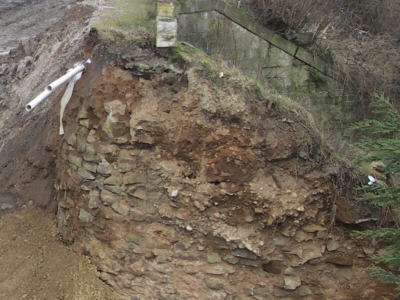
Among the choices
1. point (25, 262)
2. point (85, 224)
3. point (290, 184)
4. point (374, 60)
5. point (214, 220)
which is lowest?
point (25, 262)

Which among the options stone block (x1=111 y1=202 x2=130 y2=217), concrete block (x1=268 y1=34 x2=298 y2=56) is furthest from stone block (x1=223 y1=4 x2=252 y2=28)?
stone block (x1=111 y1=202 x2=130 y2=217)

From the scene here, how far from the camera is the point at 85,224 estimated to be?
4824mm

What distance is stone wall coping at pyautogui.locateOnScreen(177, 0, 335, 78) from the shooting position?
5551 millimetres

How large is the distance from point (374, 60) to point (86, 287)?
4858mm

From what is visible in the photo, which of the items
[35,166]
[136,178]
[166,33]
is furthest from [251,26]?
[35,166]

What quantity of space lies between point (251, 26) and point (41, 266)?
394 cm

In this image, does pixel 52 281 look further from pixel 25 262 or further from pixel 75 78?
pixel 75 78

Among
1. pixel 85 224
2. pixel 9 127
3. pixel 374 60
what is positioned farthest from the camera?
pixel 9 127

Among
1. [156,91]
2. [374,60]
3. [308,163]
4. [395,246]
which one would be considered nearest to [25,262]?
[156,91]

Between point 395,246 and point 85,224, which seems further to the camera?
point 85,224

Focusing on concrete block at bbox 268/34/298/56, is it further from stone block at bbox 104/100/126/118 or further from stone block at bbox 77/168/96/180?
stone block at bbox 77/168/96/180

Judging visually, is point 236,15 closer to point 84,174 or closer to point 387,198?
point 84,174

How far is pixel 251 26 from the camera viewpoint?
5633 millimetres

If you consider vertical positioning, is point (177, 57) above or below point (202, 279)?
above
